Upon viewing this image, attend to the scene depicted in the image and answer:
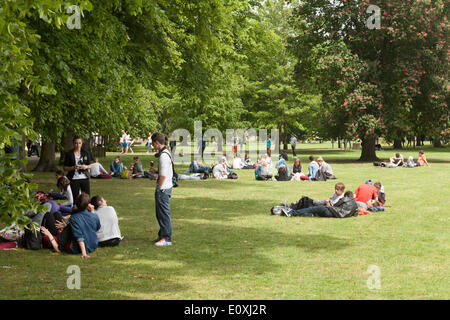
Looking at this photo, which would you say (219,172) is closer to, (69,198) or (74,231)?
(69,198)

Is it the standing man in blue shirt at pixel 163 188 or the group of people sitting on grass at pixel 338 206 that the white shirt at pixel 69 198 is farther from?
the group of people sitting on grass at pixel 338 206

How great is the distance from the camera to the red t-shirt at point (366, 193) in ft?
51.1

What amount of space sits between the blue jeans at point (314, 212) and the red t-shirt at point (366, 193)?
181 centimetres

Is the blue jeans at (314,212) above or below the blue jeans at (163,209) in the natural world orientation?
below

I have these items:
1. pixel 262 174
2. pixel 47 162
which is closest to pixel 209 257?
pixel 262 174

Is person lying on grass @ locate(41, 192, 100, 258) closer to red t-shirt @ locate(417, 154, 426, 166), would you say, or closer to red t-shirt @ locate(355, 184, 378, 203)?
red t-shirt @ locate(355, 184, 378, 203)

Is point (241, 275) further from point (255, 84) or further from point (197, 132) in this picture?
point (255, 84)

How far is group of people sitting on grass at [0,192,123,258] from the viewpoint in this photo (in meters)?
9.90

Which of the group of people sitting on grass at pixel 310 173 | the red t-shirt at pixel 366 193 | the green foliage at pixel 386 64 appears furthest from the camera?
the green foliage at pixel 386 64

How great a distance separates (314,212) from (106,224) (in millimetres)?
6069

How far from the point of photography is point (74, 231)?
32.1 feet

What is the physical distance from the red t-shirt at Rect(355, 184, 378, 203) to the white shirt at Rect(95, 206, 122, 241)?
7.83m

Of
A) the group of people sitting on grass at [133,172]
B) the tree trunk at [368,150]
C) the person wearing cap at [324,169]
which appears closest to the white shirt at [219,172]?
the group of people sitting on grass at [133,172]

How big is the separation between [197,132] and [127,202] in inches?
1437
